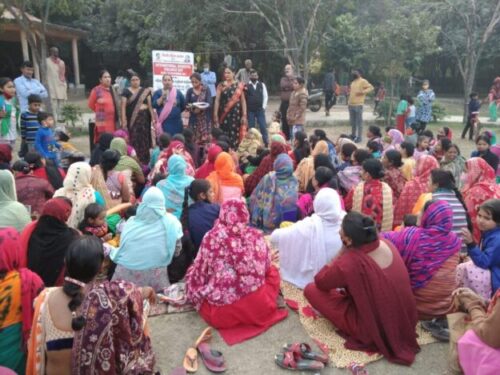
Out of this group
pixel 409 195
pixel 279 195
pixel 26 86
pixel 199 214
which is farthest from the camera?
pixel 26 86

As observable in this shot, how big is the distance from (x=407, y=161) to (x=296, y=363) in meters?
3.69

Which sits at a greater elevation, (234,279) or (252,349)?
(234,279)

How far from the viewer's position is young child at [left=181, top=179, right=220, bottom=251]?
4422 mm

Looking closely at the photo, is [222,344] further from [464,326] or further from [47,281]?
[464,326]

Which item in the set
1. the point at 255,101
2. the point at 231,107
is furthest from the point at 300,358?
the point at 255,101

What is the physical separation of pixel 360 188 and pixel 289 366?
7.54 feet

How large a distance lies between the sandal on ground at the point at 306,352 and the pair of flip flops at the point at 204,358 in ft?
1.62

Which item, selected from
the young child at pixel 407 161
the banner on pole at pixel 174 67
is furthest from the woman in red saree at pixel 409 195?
the banner on pole at pixel 174 67

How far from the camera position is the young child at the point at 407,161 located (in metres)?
6.04

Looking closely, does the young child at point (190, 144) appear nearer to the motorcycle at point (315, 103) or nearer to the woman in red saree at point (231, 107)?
the woman in red saree at point (231, 107)

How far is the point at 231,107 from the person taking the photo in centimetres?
857

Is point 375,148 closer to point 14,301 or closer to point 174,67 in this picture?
point 14,301

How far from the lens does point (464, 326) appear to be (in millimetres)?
3037

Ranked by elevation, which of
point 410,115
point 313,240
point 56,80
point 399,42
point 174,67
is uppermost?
point 399,42
